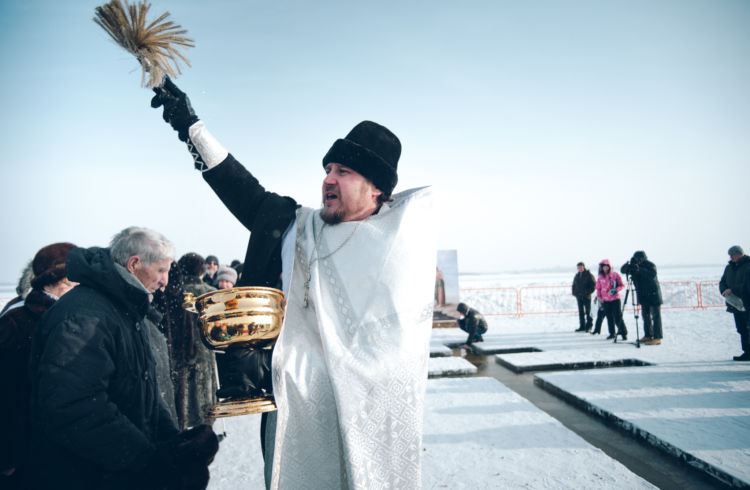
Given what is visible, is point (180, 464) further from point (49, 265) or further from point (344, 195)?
point (49, 265)

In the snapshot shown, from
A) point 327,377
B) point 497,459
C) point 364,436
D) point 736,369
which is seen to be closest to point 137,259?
point 327,377

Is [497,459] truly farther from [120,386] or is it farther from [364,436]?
[120,386]

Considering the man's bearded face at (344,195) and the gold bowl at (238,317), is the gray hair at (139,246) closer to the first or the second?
the gold bowl at (238,317)

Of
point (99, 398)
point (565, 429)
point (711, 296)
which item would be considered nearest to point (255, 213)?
point (99, 398)

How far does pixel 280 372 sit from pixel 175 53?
4.30 feet

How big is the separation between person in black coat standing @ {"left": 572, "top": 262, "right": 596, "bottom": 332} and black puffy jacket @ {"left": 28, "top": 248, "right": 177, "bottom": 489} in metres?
11.2

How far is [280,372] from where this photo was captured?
1.32 m

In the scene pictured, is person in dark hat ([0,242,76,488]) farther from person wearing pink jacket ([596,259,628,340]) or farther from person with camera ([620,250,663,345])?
person wearing pink jacket ([596,259,628,340])

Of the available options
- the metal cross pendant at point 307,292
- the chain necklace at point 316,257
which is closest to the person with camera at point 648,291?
the chain necklace at point 316,257

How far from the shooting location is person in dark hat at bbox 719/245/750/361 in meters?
6.68

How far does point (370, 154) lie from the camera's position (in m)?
1.72

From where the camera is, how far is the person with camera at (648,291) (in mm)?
8469

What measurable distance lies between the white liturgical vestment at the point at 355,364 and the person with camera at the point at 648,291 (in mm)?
8931

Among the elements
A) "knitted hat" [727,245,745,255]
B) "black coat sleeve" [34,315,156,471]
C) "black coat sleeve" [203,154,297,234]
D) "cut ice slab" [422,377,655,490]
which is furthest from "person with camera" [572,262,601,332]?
"black coat sleeve" [34,315,156,471]
